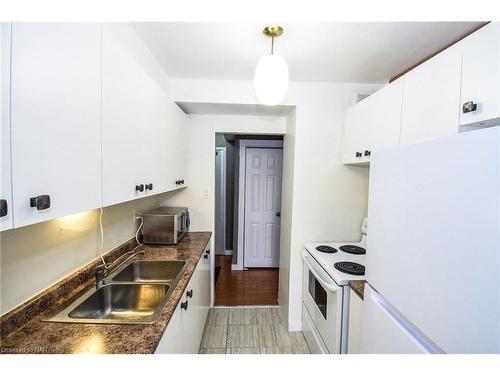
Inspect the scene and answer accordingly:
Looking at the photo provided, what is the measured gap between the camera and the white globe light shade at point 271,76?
1.12 metres

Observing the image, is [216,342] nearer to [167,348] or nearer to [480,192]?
[167,348]

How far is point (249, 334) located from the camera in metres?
2.11

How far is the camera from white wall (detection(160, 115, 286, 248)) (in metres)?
2.41

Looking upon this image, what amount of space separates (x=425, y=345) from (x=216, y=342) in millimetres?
1816

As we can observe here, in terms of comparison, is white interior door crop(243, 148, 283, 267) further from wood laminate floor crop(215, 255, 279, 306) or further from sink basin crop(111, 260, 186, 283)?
sink basin crop(111, 260, 186, 283)

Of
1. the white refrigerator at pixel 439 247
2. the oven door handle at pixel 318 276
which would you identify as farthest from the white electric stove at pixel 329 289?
the white refrigerator at pixel 439 247

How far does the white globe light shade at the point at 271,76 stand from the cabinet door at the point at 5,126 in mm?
935

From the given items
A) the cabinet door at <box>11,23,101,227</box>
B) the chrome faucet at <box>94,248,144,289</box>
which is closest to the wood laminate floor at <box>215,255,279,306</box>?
the chrome faucet at <box>94,248,144,289</box>

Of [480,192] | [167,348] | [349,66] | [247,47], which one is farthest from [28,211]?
[349,66]

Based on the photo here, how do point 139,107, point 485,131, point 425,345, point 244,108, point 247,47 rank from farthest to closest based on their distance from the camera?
point 244,108
point 247,47
point 139,107
point 425,345
point 485,131

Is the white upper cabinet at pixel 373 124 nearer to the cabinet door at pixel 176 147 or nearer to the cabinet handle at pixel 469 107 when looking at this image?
the cabinet handle at pixel 469 107

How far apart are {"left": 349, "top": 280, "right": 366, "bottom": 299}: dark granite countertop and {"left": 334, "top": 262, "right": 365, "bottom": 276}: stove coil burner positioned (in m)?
0.10

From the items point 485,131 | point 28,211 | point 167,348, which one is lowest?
point 167,348

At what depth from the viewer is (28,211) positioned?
1.90 feet
